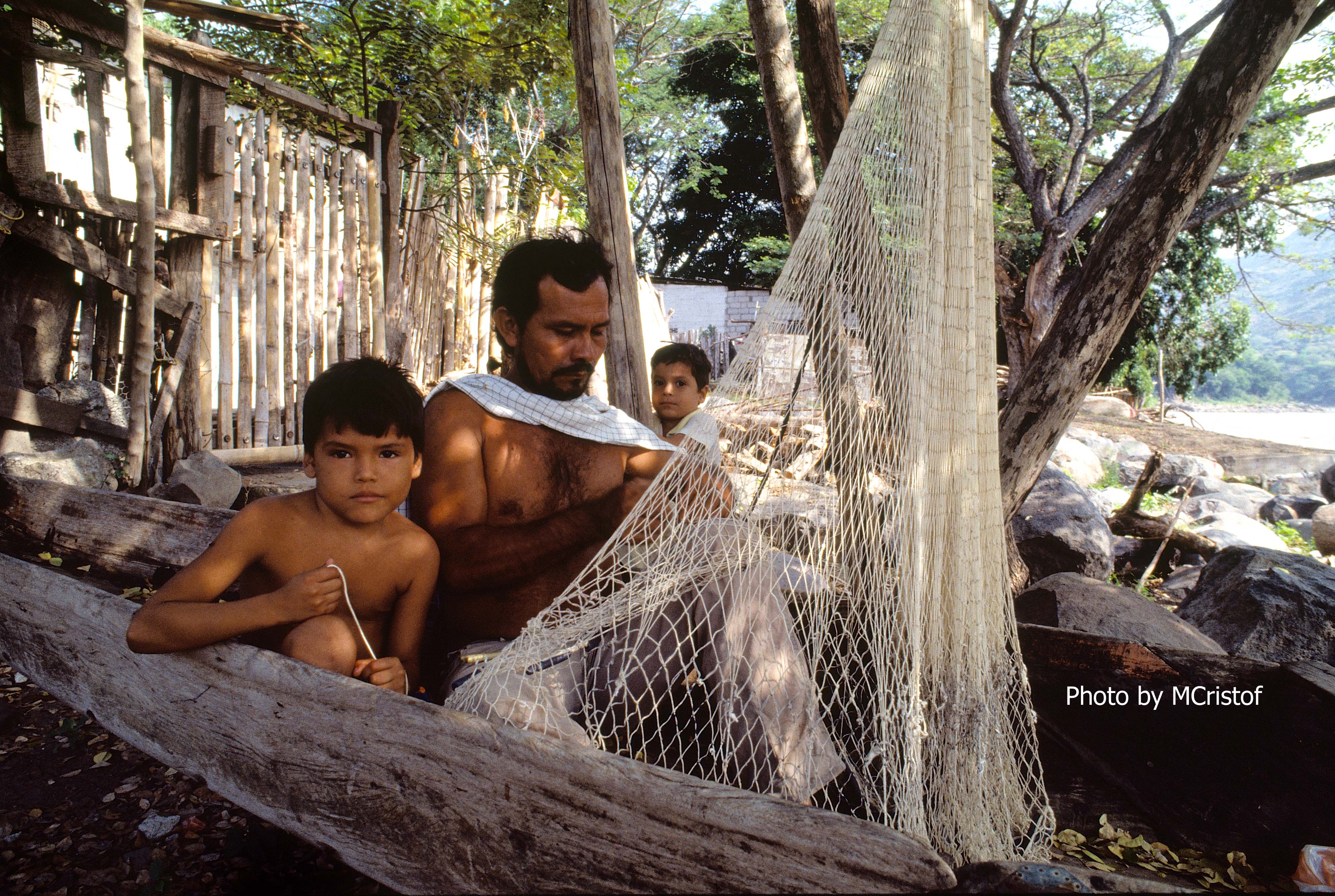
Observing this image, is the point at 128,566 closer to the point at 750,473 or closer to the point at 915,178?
the point at 750,473

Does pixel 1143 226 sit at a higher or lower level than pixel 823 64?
lower

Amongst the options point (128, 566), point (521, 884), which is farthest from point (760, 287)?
point (521, 884)

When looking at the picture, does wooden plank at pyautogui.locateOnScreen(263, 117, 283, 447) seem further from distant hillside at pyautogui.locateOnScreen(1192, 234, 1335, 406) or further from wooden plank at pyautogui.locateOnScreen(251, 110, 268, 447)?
distant hillside at pyautogui.locateOnScreen(1192, 234, 1335, 406)

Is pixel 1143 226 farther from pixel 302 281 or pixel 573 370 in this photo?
pixel 302 281

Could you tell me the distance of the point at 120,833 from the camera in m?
1.93

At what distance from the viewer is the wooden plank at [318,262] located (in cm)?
453

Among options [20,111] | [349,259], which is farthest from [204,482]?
[349,259]

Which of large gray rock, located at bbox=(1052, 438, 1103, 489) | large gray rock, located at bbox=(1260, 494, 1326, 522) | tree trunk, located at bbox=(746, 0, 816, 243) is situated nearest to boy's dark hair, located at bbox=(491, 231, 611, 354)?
tree trunk, located at bbox=(746, 0, 816, 243)

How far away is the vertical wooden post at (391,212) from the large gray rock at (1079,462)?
19.3 ft

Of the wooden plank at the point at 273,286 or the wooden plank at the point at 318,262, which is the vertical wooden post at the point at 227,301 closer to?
the wooden plank at the point at 273,286

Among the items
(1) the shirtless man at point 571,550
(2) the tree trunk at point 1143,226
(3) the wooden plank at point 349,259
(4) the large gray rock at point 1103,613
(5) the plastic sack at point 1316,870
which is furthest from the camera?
(3) the wooden plank at point 349,259

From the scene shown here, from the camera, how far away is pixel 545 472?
5.94ft

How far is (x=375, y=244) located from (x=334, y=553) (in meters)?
3.83

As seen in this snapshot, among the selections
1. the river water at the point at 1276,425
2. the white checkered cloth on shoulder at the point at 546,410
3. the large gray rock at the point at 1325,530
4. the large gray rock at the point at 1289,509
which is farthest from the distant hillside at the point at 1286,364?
the white checkered cloth on shoulder at the point at 546,410
